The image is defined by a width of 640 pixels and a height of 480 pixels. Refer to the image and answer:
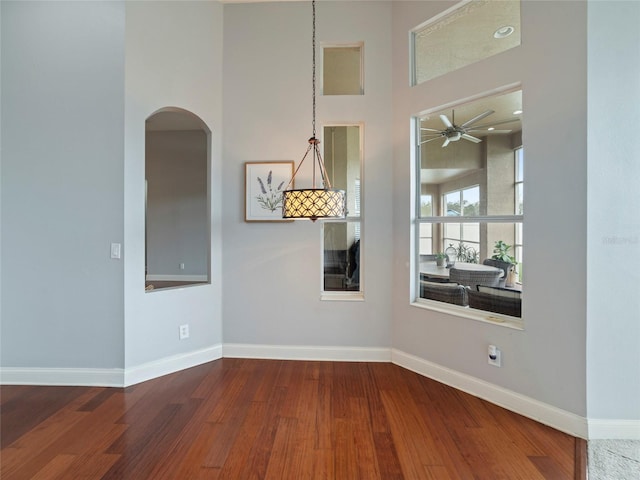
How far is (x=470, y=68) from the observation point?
2.58m

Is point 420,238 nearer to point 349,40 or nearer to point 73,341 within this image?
point 349,40

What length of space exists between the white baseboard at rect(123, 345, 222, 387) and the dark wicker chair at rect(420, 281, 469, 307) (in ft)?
7.08

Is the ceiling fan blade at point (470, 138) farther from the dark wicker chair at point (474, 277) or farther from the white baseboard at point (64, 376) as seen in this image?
the white baseboard at point (64, 376)

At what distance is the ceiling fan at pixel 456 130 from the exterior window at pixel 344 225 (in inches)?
27.5

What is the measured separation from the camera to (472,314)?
104 inches

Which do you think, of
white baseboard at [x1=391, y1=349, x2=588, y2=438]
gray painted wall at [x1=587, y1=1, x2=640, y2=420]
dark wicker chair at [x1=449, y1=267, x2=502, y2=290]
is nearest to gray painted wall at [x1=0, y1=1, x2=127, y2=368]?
white baseboard at [x1=391, y1=349, x2=588, y2=438]

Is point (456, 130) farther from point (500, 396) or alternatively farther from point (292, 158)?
point (500, 396)

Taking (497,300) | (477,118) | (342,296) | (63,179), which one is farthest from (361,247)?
(63,179)

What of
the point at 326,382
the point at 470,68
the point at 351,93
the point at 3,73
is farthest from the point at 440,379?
the point at 3,73

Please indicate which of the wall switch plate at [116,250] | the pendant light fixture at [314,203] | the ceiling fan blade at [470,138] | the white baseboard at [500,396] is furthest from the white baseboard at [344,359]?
the ceiling fan blade at [470,138]

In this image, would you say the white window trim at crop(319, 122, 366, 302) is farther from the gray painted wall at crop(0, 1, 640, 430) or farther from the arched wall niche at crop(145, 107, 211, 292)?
the arched wall niche at crop(145, 107, 211, 292)

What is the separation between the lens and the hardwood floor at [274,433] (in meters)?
1.75

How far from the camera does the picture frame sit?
10.6ft

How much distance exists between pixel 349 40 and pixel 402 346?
3114mm
